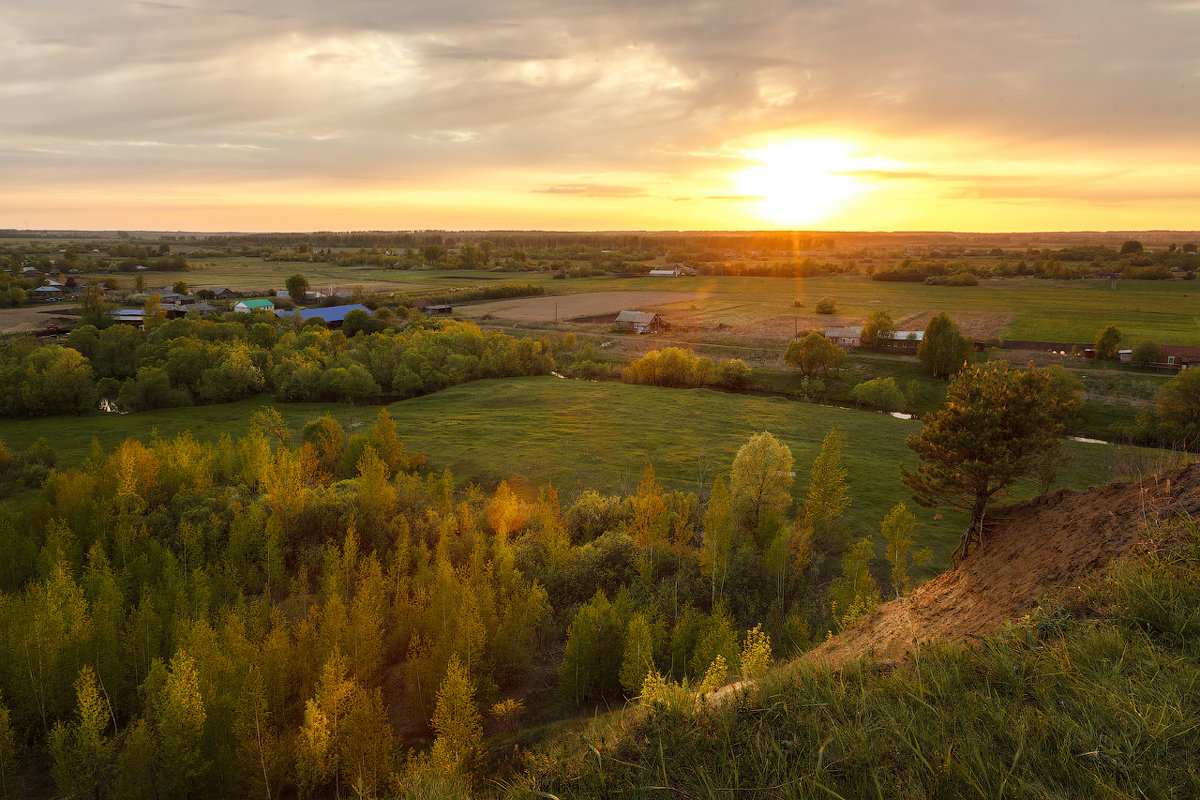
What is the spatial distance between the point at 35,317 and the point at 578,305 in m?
119

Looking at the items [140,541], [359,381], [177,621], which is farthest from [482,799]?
[359,381]

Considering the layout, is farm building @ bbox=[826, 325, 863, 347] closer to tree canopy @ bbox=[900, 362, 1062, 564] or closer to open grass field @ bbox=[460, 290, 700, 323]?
open grass field @ bbox=[460, 290, 700, 323]

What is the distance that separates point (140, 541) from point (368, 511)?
12.8m

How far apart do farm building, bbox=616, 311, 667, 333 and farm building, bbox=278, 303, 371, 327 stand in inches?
2148

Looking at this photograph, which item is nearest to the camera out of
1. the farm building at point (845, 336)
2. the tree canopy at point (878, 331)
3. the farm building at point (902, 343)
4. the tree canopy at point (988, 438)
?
the tree canopy at point (988, 438)

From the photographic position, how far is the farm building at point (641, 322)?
13350cm

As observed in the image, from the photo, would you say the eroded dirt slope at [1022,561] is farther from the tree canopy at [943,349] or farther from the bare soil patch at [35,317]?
the bare soil patch at [35,317]

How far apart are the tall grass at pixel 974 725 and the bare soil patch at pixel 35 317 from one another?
14925cm

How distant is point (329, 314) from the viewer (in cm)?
13462

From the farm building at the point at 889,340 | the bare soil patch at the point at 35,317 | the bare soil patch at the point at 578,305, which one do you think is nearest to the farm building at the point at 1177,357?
the farm building at the point at 889,340

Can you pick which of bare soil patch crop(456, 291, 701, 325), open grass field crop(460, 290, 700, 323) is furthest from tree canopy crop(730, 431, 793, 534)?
open grass field crop(460, 290, 700, 323)

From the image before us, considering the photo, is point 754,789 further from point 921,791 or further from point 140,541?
point 140,541

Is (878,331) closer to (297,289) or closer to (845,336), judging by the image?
(845,336)

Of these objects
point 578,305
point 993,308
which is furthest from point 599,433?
point 993,308
